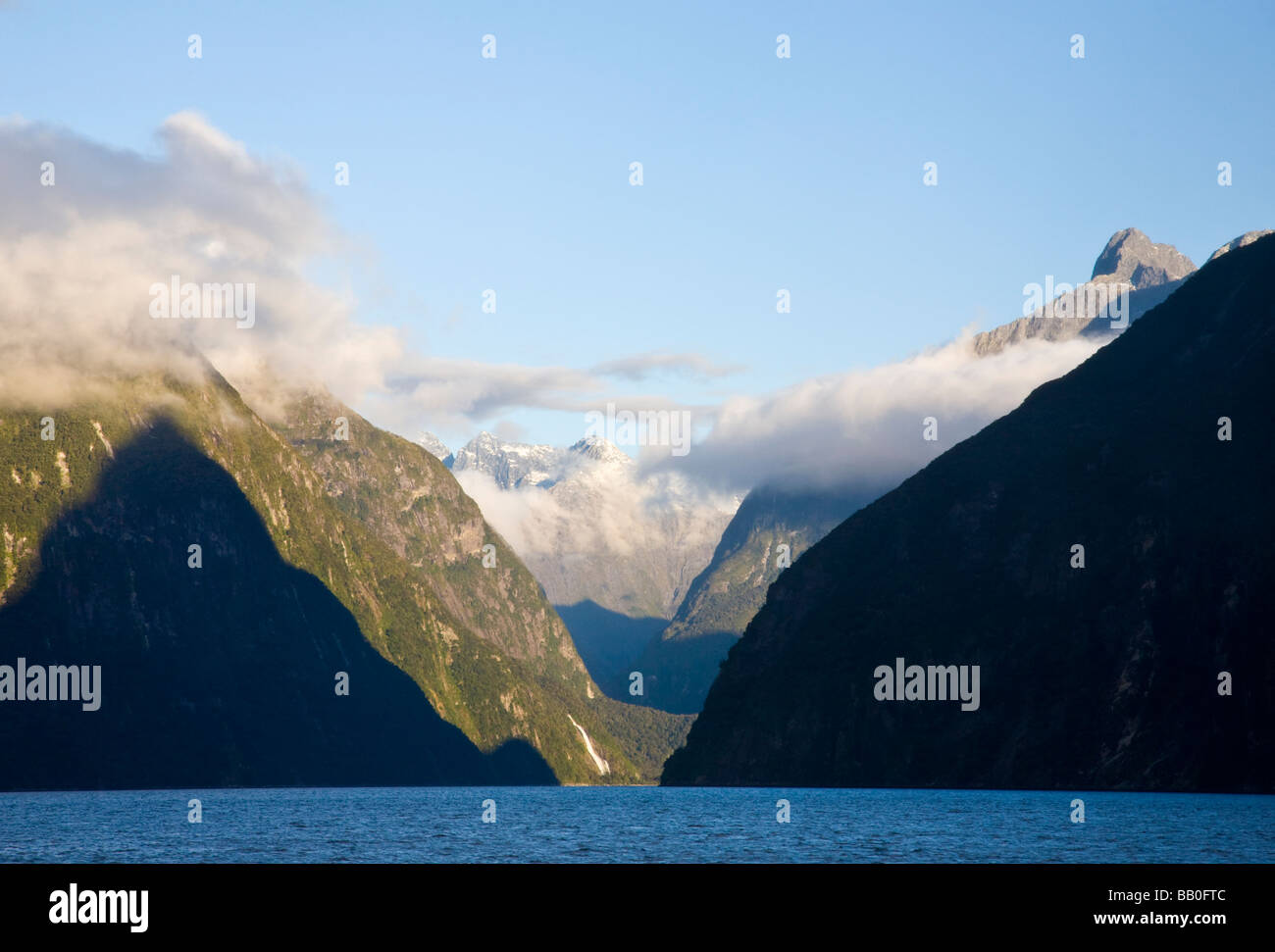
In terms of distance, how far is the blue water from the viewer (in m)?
96.1

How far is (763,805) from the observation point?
182 meters

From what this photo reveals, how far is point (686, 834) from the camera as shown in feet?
401

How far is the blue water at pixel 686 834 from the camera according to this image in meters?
96.1

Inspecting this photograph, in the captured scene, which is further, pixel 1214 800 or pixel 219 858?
pixel 1214 800
